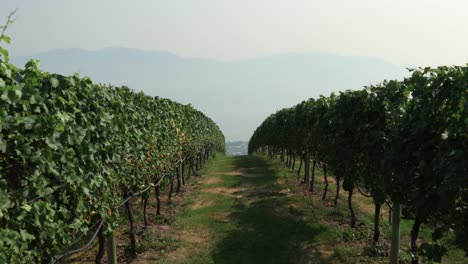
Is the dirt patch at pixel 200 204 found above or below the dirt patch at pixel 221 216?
above

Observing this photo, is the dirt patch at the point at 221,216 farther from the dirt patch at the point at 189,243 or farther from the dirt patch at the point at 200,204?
the dirt patch at the point at 200,204

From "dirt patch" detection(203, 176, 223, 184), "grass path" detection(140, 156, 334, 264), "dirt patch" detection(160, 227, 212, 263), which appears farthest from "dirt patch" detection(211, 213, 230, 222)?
"dirt patch" detection(203, 176, 223, 184)

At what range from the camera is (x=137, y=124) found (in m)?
11.4

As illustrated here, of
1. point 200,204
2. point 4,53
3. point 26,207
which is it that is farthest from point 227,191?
point 4,53

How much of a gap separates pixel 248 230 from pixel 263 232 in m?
0.67

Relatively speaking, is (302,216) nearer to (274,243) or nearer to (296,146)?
(274,243)

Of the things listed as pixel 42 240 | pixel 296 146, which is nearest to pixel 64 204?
pixel 42 240

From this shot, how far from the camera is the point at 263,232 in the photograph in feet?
45.9

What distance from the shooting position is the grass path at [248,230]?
11664 millimetres

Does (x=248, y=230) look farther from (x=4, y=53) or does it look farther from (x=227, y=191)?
(x=4, y=53)

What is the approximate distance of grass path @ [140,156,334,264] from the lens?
11.7 meters

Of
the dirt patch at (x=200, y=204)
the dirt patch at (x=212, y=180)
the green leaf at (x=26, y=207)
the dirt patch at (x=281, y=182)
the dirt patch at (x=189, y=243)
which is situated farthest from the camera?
the dirt patch at (x=212, y=180)

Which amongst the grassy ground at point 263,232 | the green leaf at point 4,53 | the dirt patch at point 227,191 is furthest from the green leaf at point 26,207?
the dirt patch at point 227,191

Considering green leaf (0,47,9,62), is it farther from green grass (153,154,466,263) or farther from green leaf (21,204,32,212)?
green grass (153,154,466,263)
